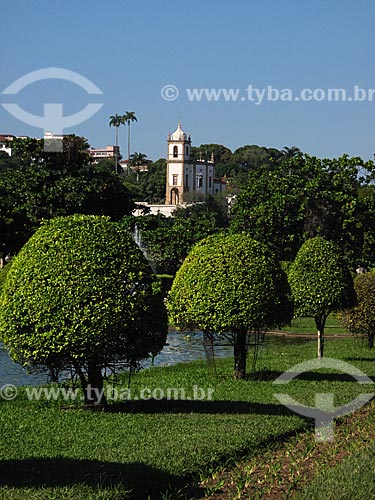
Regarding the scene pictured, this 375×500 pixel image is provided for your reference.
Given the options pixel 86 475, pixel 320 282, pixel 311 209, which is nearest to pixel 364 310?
pixel 320 282

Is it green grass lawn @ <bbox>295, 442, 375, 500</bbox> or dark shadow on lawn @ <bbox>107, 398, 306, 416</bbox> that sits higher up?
green grass lawn @ <bbox>295, 442, 375, 500</bbox>

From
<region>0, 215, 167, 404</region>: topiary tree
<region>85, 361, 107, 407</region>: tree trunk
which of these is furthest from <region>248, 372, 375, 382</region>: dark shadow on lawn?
<region>0, 215, 167, 404</region>: topiary tree

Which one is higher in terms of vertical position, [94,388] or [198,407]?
[94,388]

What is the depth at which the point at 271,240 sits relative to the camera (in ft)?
143

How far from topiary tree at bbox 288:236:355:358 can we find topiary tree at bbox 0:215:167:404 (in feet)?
30.4

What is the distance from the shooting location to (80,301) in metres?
11.0

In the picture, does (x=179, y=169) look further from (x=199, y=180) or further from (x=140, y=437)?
(x=140, y=437)

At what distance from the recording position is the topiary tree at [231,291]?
50.5 feet

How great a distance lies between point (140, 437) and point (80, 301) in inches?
72.8

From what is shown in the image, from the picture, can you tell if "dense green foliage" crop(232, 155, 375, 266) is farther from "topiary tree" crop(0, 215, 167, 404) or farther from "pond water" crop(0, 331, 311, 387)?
"topiary tree" crop(0, 215, 167, 404)

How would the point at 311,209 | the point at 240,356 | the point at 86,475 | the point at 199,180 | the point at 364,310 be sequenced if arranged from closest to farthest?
the point at 86,475 → the point at 240,356 → the point at 364,310 → the point at 311,209 → the point at 199,180

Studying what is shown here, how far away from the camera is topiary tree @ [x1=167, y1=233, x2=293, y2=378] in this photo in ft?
50.5

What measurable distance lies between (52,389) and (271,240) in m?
30.1

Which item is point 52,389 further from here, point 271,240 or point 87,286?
point 271,240
